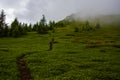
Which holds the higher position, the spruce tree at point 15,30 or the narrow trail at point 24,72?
the spruce tree at point 15,30

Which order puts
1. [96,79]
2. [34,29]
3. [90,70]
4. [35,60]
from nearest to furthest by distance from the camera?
[96,79] < [90,70] < [35,60] < [34,29]

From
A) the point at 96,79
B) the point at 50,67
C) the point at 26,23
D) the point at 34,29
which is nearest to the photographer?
the point at 96,79

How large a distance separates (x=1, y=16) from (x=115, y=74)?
352 ft

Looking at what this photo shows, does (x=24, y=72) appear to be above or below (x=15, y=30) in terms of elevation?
below

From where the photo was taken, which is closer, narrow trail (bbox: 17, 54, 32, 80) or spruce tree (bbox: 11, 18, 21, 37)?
narrow trail (bbox: 17, 54, 32, 80)

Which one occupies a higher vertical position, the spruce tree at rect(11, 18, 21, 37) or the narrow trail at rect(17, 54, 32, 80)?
the spruce tree at rect(11, 18, 21, 37)

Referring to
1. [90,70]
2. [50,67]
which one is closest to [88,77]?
[90,70]

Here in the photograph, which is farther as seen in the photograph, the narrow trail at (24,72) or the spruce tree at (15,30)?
the spruce tree at (15,30)

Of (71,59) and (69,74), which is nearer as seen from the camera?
(69,74)

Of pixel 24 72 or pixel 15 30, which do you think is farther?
pixel 15 30

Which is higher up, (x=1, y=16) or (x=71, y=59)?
(x=1, y=16)

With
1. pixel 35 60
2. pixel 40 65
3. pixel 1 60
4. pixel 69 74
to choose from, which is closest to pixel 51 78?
pixel 69 74

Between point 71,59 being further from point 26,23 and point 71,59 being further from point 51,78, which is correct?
point 26,23

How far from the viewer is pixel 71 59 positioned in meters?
56.7
